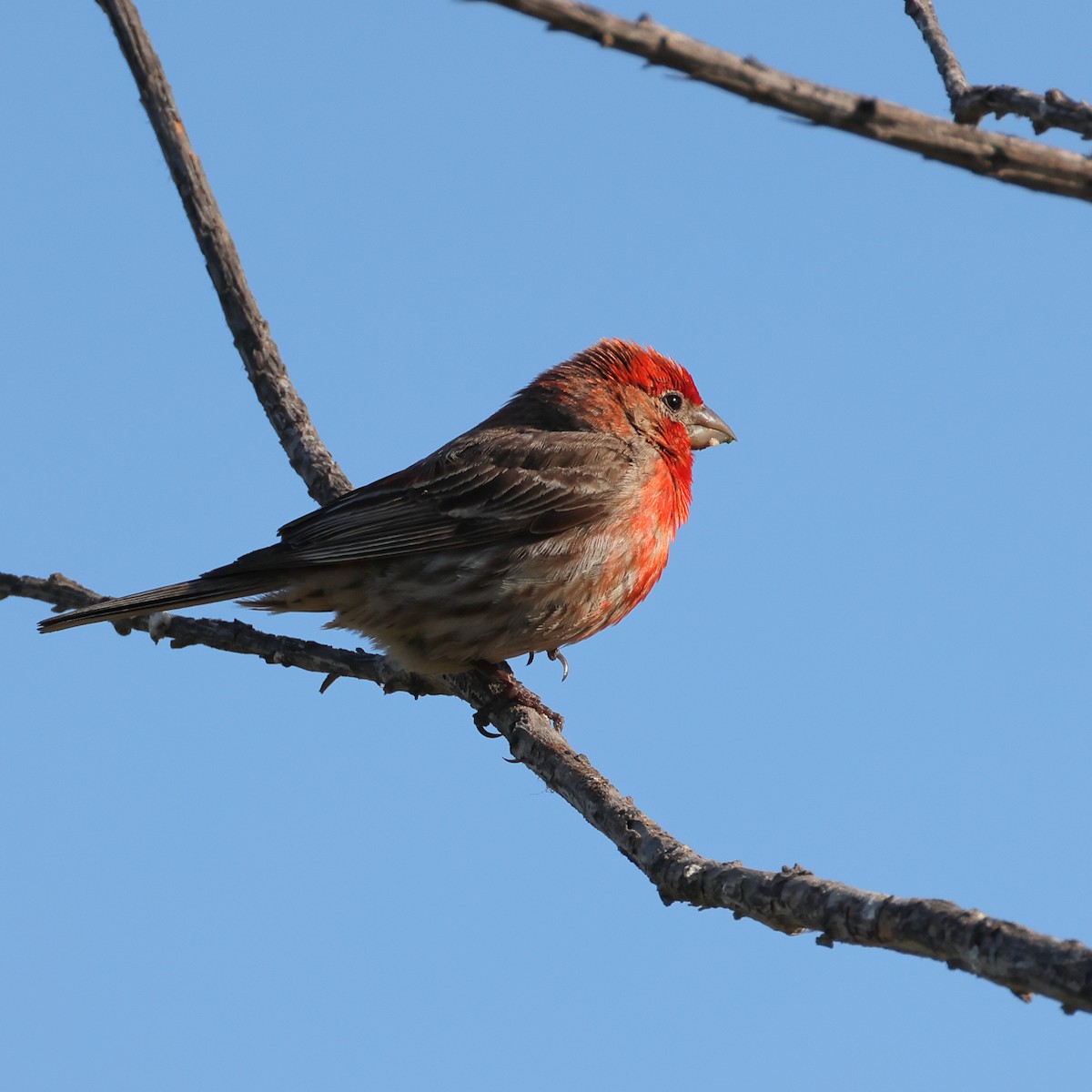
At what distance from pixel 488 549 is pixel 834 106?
4.92 metres

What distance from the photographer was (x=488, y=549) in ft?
23.4

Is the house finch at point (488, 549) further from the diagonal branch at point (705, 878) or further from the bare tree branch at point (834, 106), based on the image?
the bare tree branch at point (834, 106)

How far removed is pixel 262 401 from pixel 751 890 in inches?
185

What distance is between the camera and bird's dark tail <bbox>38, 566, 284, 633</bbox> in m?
6.20

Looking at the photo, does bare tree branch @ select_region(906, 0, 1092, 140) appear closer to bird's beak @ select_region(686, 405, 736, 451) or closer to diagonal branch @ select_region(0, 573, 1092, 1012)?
diagonal branch @ select_region(0, 573, 1092, 1012)

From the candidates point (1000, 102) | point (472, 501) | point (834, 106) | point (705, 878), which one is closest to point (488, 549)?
point (472, 501)

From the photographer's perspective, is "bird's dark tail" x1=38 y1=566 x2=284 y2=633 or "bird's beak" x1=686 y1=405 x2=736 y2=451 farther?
"bird's beak" x1=686 y1=405 x2=736 y2=451

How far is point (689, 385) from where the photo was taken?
8281 millimetres

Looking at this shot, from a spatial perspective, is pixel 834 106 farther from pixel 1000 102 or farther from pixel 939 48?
pixel 939 48

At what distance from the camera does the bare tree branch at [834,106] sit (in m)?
2.33

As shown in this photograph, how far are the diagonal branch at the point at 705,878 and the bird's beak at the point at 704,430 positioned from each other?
2210mm

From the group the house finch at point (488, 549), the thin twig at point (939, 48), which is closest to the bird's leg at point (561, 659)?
the house finch at point (488, 549)

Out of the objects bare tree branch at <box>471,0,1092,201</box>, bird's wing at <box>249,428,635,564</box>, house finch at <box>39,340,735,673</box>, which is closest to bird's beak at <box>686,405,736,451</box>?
house finch at <box>39,340,735,673</box>

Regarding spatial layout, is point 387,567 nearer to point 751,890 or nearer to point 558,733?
point 558,733
